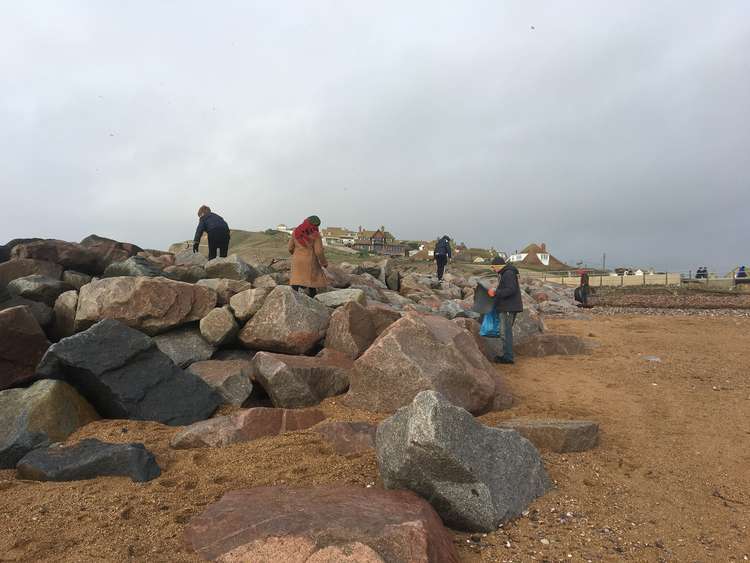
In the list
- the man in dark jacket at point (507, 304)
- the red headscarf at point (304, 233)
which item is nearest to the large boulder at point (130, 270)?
the red headscarf at point (304, 233)

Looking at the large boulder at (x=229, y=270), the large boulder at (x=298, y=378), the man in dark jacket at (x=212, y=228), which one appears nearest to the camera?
the large boulder at (x=298, y=378)

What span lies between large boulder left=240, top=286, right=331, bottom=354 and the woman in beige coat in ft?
5.89

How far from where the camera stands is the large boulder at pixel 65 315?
6613 millimetres

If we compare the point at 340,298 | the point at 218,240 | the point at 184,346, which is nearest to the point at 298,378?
the point at 184,346

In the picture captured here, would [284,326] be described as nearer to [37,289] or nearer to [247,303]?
[247,303]

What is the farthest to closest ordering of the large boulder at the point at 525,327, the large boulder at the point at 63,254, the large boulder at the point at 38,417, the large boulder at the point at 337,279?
the large boulder at the point at 337,279, the large boulder at the point at 525,327, the large boulder at the point at 63,254, the large boulder at the point at 38,417

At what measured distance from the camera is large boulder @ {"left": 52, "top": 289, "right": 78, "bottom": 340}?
21.7 feet

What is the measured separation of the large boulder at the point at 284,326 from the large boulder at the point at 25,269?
3.97 meters

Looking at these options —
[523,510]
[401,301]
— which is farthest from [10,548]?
[401,301]

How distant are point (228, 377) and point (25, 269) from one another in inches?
196

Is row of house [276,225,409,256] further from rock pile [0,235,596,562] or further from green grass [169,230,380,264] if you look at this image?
rock pile [0,235,596,562]

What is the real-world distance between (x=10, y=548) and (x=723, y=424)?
6.31 m

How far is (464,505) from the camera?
9.98ft

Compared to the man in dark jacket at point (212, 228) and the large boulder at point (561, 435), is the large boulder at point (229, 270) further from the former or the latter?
the large boulder at point (561, 435)
